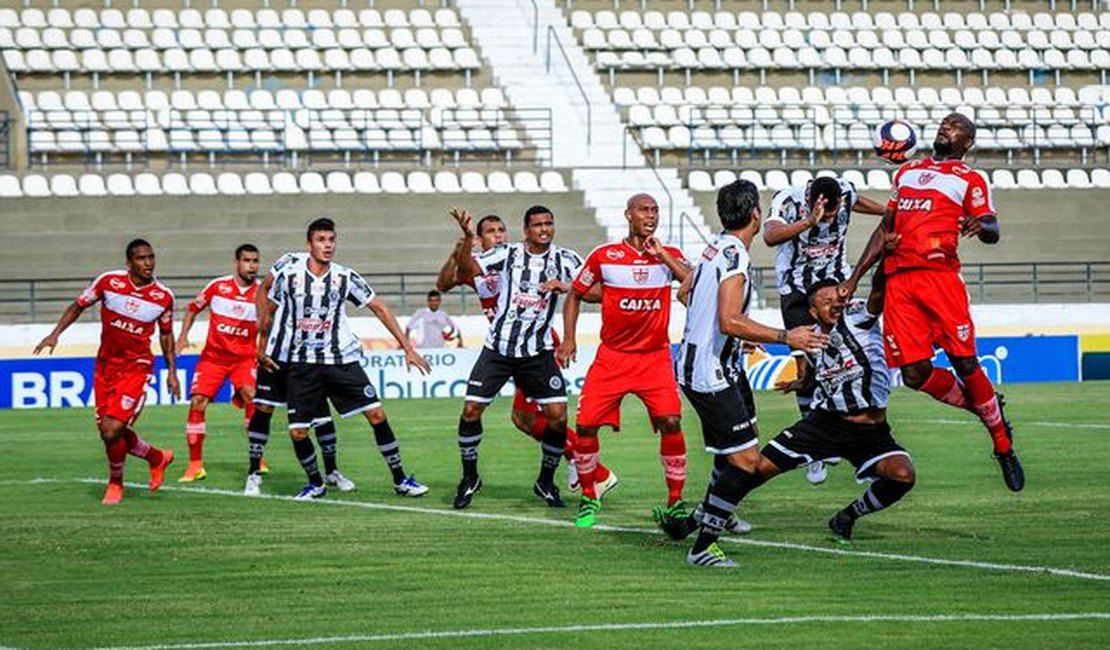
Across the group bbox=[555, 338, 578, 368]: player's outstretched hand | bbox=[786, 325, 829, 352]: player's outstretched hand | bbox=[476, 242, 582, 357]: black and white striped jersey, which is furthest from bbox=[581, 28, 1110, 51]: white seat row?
bbox=[786, 325, 829, 352]: player's outstretched hand

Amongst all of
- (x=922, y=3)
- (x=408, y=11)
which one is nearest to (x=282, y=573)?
(x=408, y=11)

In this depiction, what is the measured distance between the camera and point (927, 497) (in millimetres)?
15250

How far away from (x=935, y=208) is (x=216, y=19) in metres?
30.5

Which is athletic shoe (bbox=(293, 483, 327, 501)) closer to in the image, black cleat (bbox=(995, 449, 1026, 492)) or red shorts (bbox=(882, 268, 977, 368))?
red shorts (bbox=(882, 268, 977, 368))

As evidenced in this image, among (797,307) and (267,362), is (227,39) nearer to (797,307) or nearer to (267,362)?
(267,362)

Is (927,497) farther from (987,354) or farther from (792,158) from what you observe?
(792,158)

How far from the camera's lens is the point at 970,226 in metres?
13.5

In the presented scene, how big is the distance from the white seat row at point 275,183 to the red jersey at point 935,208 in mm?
23834

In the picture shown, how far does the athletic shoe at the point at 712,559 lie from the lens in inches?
448

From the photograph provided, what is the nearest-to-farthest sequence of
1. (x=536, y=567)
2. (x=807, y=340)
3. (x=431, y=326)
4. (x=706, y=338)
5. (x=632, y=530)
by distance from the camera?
(x=807, y=340) → (x=536, y=567) → (x=706, y=338) → (x=632, y=530) → (x=431, y=326)

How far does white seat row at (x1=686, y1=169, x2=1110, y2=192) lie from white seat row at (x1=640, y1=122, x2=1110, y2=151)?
78 cm

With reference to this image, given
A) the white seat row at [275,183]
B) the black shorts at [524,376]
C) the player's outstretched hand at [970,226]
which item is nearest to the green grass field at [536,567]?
the black shorts at [524,376]

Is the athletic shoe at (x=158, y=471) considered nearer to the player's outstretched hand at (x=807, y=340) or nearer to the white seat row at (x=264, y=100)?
the player's outstretched hand at (x=807, y=340)

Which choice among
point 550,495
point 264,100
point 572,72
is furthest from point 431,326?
point 550,495
